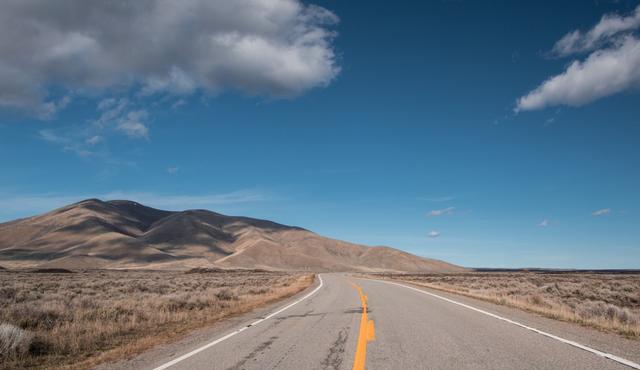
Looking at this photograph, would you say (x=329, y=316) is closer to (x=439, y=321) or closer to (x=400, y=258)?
(x=439, y=321)

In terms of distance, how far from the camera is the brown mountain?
130 m

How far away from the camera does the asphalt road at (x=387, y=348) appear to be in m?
7.16

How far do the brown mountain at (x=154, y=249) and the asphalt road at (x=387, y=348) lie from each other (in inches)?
4620

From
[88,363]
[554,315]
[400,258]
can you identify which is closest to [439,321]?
[554,315]

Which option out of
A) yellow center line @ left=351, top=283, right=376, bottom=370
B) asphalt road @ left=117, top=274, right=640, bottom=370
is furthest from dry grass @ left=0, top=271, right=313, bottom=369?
yellow center line @ left=351, top=283, right=376, bottom=370

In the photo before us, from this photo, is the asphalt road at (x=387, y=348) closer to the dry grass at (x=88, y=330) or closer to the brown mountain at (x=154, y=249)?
the dry grass at (x=88, y=330)

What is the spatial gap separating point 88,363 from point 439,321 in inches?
328

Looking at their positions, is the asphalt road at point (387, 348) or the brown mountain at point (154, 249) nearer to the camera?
the asphalt road at point (387, 348)

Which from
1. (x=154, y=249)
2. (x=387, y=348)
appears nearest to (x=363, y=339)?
(x=387, y=348)

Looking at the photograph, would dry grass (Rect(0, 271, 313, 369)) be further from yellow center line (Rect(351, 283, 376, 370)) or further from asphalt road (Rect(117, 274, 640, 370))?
yellow center line (Rect(351, 283, 376, 370))

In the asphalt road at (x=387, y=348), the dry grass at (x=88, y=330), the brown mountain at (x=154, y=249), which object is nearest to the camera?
the asphalt road at (x=387, y=348)

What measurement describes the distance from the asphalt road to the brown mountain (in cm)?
11734

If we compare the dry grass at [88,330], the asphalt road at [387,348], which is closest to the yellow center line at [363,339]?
the asphalt road at [387,348]

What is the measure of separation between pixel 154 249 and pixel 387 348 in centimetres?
14700
